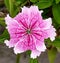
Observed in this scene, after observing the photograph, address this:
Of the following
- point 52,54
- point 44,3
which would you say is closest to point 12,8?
point 44,3

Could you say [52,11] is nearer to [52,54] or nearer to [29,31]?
[52,54]

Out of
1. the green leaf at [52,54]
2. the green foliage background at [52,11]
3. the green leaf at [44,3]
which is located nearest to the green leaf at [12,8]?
the green foliage background at [52,11]

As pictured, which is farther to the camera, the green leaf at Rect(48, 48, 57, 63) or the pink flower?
the green leaf at Rect(48, 48, 57, 63)

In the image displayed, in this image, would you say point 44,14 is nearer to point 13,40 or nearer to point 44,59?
point 44,59

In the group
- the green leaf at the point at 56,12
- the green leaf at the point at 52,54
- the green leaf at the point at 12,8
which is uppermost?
the green leaf at the point at 12,8

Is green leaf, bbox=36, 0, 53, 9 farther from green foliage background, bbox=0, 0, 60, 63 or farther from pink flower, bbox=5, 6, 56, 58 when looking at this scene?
pink flower, bbox=5, 6, 56, 58

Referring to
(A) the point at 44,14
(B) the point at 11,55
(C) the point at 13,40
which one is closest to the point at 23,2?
(A) the point at 44,14

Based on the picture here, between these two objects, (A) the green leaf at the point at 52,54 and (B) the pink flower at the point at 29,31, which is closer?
(B) the pink flower at the point at 29,31

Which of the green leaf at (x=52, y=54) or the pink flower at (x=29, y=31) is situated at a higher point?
the pink flower at (x=29, y=31)

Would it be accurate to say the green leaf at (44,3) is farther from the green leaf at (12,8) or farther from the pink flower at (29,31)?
the pink flower at (29,31)

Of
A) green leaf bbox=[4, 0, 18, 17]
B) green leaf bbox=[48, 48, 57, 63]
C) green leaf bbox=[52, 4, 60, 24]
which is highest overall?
green leaf bbox=[4, 0, 18, 17]

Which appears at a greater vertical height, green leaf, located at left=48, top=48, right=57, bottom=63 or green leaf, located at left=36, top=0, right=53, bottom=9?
green leaf, located at left=36, top=0, right=53, bottom=9

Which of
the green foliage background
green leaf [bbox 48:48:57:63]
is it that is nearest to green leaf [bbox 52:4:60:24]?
the green foliage background
